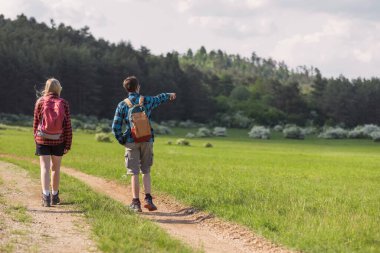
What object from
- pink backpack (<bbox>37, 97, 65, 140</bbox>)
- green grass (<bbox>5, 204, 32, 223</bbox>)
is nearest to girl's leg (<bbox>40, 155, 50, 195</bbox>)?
pink backpack (<bbox>37, 97, 65, 140</bbox>)

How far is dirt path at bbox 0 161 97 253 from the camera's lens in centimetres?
816

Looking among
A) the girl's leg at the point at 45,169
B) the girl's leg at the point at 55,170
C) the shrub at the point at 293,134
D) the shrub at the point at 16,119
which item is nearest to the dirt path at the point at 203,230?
the girl's leg at the point at 55,170

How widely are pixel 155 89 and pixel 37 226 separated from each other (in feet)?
385

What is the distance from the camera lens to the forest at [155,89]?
328 feet

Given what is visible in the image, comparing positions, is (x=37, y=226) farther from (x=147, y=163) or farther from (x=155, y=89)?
(x=155, y=89)

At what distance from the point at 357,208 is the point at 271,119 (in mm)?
105742

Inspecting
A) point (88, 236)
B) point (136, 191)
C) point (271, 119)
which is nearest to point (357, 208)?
point (136, 191)

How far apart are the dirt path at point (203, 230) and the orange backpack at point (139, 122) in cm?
177

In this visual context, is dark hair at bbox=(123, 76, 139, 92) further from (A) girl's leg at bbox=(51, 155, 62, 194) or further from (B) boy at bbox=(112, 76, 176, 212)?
(A) girl's leg at bbox=(51, 155, 62, 194)

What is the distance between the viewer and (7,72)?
95.1 m

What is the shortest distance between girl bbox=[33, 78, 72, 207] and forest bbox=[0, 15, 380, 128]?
286ft

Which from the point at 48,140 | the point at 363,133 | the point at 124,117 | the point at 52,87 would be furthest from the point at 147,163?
the point at 363,133

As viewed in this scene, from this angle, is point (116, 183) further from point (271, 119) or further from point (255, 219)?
point (271, 119)

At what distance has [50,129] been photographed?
11.5 m
